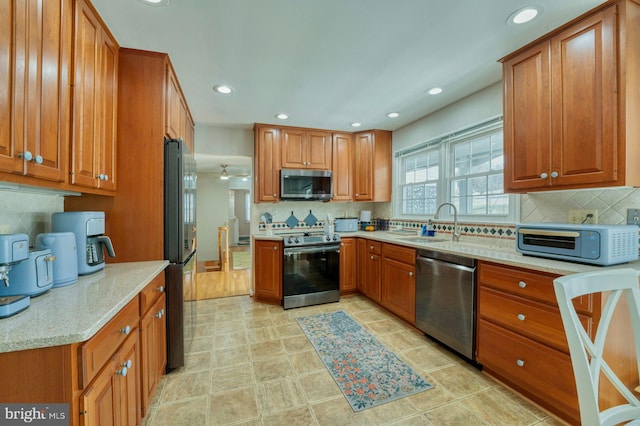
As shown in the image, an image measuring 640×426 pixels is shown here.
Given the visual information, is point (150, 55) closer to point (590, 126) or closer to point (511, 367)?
point (590, 126)

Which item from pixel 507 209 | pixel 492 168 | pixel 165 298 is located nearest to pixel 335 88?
pixel 492 168

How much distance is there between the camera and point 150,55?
6.43ft

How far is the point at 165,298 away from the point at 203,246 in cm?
514

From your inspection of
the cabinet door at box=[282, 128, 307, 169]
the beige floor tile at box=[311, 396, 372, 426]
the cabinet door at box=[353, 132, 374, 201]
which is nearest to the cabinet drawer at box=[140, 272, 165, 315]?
the beige floor tile at box=[311, 396, 372, 426]

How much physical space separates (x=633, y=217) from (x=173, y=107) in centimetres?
344

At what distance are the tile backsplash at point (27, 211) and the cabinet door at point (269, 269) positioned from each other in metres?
2.04

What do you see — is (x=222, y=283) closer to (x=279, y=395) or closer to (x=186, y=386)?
(x=186, y=386)

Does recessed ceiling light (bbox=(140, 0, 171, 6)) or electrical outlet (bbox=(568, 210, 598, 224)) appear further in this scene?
electrical outlet (bbox=(568, 210, 598, 224))

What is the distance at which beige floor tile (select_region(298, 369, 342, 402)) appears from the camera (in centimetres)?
179

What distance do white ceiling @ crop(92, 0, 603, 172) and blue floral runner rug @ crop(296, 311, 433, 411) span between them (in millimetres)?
2406

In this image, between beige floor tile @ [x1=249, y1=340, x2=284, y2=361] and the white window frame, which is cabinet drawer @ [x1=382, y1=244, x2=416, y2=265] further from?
beige floor tile @ [x1=249, y1=340, x2=284, y2=361]

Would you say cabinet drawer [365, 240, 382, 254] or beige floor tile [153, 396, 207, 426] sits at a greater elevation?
cabinet drawer [365, 240, 382, 254]

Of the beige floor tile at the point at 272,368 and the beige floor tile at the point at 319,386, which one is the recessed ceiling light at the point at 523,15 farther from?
the beige floor tile at the point at 272,368

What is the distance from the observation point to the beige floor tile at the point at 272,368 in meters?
2.00
